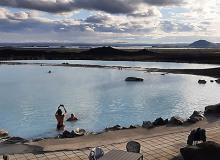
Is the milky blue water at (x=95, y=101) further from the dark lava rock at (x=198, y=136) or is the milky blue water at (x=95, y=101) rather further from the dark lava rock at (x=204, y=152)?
the dark lava rock at (x=204, y=152)

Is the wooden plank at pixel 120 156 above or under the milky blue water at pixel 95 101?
above

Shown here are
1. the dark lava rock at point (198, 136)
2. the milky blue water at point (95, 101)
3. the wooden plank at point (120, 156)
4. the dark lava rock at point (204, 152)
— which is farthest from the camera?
the milky blue water at point (95, 101)

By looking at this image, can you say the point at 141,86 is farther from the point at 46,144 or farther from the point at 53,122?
the point at 46,144

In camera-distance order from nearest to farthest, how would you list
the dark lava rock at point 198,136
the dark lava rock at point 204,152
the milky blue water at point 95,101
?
the dark lava rock at point 204,152 < the dark lava rock at point 198,136 < the milky blue water at point 95,101

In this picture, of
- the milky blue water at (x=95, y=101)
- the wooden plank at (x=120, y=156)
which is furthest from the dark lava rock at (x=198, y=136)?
the milky blue water at (x=95, y=101)

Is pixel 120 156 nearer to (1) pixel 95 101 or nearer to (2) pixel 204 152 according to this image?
(2) pixel 204 152

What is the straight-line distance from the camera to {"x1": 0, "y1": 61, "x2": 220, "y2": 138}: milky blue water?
1944 cm

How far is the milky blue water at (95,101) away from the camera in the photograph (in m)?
19.4

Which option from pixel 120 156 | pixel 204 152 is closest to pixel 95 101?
pixel 204 152

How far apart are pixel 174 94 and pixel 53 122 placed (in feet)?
41.5

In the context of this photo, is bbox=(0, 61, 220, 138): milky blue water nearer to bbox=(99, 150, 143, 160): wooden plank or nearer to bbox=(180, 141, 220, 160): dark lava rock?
bbox=(180, 141, 220, 160): dark lava rock

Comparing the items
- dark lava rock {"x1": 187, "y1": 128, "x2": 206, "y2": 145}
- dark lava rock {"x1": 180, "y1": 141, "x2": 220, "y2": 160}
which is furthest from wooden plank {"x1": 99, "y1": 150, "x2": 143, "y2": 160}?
dark lava rock {"x1": 187, "y1": 128, "x2": 206, "y2": 145}

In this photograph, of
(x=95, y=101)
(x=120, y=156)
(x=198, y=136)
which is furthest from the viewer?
(x=95, y=101)

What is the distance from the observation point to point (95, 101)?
26359 millimetres
